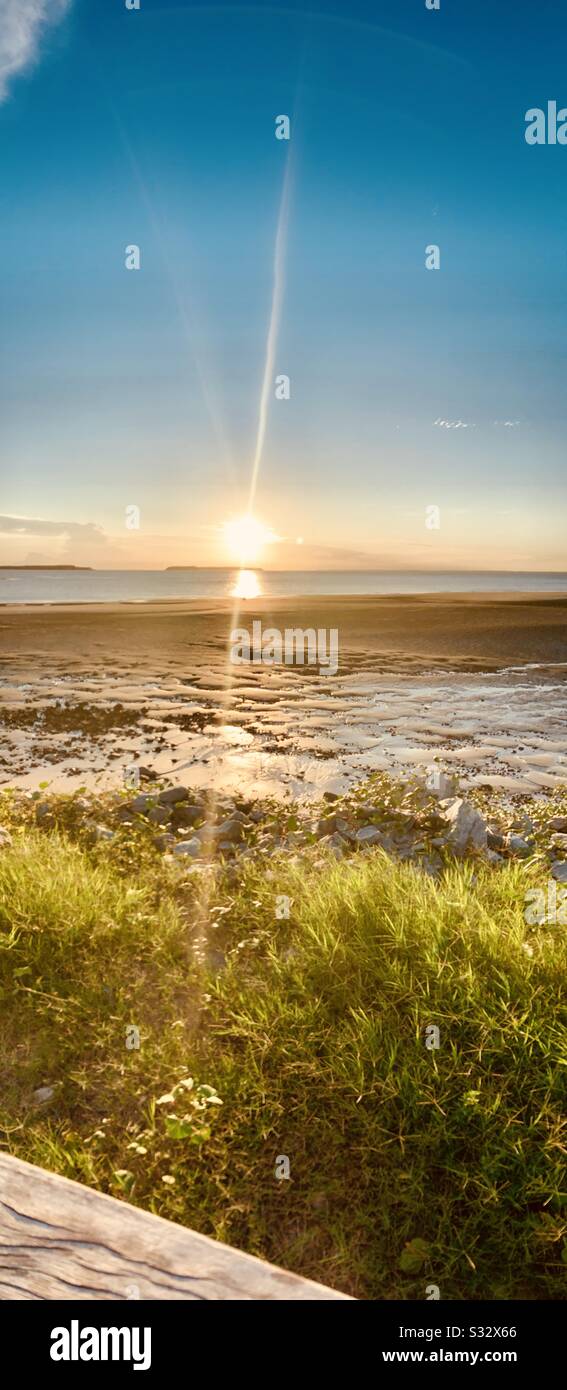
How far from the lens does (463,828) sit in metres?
6.52

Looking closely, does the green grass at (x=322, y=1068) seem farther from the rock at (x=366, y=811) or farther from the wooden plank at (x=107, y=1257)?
the rock at (x=366, y=811)

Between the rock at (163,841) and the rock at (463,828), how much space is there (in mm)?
2505

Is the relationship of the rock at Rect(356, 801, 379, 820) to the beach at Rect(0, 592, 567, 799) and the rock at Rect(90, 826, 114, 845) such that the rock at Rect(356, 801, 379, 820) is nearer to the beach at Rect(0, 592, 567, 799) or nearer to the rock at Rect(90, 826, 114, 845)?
the beach at Rect(0, 592, 567, 799)

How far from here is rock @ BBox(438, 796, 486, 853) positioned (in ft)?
21.0

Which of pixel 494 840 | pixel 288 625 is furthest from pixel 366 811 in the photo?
pixel 288 625

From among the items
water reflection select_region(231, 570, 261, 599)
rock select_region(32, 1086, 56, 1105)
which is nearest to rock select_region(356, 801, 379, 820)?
rock select_region(32, 1086, 56, 1105)

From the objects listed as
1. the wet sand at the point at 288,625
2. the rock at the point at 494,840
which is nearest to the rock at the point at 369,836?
the rock at the point at 494,840

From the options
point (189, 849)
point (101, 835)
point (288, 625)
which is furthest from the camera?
point (288, 625)

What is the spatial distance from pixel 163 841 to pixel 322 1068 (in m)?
3.45

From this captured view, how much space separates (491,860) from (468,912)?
6.84 ft

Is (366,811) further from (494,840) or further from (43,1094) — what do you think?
(43,1094)

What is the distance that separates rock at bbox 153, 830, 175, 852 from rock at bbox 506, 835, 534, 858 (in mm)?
3098
